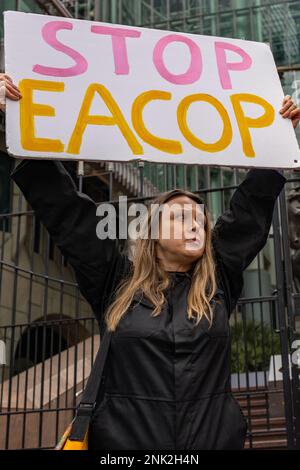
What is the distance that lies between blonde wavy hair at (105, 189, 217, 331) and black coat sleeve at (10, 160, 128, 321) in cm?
9

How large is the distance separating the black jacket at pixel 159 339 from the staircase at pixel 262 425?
248 centimetres

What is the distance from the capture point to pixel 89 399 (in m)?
2.25

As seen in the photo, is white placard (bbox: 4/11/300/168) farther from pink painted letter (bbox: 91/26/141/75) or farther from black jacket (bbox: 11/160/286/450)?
black jacket (bbox: 11/160/286/450)

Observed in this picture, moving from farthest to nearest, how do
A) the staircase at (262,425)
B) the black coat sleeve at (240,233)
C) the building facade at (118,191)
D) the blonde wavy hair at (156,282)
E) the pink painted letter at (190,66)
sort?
the building facade at (118,191) < the staircase at (262,425) < the pink painted letter at (190,66) < the black coat sleeve at (240,233) < the blonde wavy hair at (156,282)

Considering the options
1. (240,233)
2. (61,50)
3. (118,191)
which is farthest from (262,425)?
(118,191)

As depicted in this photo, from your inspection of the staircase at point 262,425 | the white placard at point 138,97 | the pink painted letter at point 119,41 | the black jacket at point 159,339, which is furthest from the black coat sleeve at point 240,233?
the staircase at point 262,425

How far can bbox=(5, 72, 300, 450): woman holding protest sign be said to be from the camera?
2.21 m

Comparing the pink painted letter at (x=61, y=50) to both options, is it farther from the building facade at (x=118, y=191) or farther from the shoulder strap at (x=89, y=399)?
the building facade at (x=118, y=191)

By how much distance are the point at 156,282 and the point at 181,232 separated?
8.8 inches

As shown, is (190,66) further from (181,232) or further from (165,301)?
(165,301)

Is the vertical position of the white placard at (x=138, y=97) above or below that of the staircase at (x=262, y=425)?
above

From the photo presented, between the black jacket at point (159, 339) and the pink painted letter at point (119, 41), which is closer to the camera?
the black jacket at point (159, 339)

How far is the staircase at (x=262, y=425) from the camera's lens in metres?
4.98
